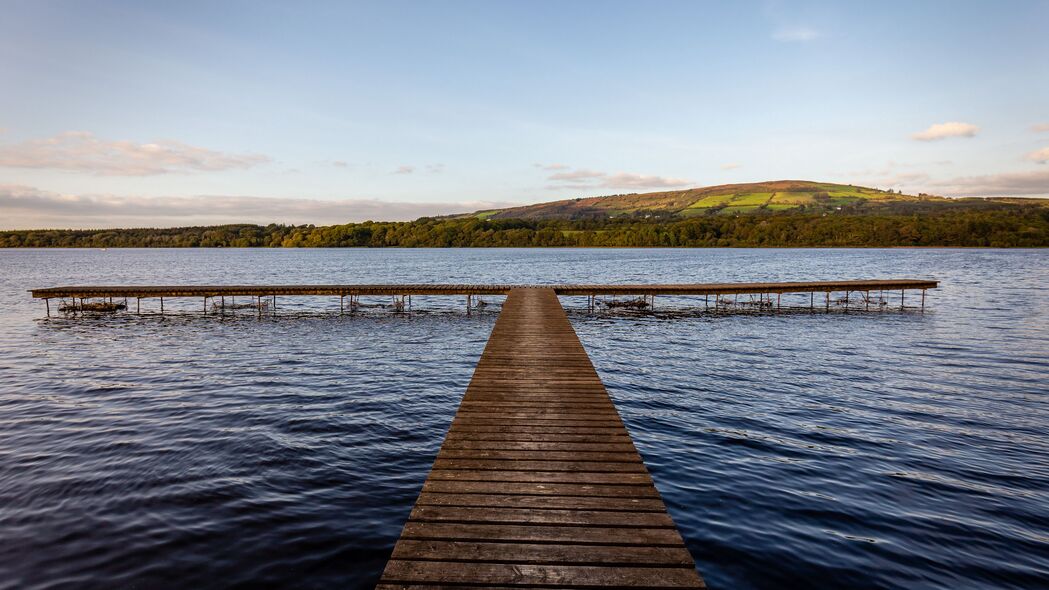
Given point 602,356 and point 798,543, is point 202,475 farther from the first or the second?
point 602,356

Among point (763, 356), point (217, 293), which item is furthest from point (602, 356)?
point (217, 293)

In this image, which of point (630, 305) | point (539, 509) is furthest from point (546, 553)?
point (630, 305)

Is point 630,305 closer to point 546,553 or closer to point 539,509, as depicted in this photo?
point 539,509

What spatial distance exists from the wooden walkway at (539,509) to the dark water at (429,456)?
1857mm

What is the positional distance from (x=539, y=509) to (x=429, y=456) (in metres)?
5.72

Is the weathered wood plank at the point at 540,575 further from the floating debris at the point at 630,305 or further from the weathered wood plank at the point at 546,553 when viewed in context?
the floating debris at the point at 630,305

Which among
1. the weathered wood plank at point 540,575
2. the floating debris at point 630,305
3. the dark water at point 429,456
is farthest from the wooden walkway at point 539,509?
the floating debris at point 630,305

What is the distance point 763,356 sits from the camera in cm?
2128

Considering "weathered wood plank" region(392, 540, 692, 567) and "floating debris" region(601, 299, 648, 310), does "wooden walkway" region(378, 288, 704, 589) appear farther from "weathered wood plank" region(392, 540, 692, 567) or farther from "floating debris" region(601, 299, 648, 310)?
"floating debris" region(601, 299, 648, 310)

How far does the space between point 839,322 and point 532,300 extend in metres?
17.6

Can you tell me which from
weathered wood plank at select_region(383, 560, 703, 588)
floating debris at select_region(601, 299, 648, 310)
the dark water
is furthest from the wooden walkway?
floating debris at select_region(601, 299, 648, 310)

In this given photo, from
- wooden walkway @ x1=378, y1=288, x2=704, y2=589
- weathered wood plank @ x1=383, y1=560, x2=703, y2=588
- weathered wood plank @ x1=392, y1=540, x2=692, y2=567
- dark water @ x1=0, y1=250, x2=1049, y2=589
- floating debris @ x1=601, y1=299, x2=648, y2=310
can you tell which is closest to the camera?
weathered wood plank @ x1=383, y1=560, x2=703, y2=588

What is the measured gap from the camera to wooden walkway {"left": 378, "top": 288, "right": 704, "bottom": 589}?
179 inches

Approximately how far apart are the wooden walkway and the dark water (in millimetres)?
1857
